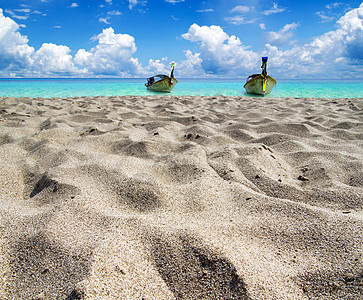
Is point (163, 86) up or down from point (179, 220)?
→ up

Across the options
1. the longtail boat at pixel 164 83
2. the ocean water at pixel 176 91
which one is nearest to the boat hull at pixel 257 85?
the ocean water at pixel 176 91

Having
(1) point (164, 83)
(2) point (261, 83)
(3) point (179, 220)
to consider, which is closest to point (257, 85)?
(2) point (261, 83)

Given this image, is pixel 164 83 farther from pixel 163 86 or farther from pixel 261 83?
pixel 261 83

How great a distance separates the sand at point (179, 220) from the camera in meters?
0.95

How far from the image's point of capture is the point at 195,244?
1.11 meters

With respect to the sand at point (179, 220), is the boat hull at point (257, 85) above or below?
above

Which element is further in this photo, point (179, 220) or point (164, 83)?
point (164, 83)

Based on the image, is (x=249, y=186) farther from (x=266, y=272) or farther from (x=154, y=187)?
(x=266, y=272)


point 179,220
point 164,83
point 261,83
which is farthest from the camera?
point 164,83

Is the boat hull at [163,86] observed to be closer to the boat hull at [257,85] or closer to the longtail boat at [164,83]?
the longtail boat at [164,83]

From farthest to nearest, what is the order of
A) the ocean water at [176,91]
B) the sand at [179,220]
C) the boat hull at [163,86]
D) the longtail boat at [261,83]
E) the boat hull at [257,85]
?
the boat hull at [163,86] → the ocean water at [176,91] → the boat hull at [257,85] → the longtail boat at [261,83] → the sand at [179,220]

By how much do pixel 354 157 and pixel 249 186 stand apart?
48.0 inches

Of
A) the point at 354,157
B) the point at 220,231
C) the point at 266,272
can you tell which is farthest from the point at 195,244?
the point at 354,157

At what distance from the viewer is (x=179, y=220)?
4.47 feet
